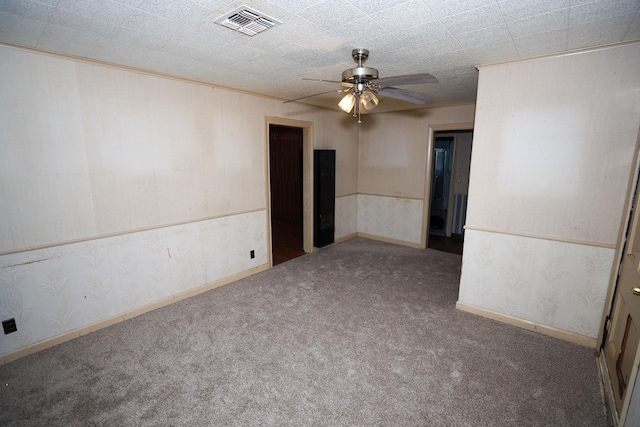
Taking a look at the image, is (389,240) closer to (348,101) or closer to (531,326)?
(531,326)

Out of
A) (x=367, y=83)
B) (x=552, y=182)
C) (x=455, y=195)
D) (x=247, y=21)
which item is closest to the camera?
(x=247, y=21)

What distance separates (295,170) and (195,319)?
456 centimetres

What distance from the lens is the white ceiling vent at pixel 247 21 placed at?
167cm

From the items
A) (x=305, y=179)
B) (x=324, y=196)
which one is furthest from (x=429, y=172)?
(x=305, y=179)

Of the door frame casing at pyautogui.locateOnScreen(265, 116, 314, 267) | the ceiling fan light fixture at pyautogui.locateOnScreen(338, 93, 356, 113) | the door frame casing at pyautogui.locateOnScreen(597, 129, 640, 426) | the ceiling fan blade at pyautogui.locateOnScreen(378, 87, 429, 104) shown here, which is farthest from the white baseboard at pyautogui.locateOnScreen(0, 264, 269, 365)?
the door frame casing at pyautogui.locateOnScreen(597, 129, 640, 426)

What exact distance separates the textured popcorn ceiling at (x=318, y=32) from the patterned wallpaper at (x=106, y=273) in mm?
1606

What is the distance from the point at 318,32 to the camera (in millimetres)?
1943

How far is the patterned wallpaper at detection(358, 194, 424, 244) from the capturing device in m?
5.24

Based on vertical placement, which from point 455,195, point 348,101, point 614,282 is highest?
point 348,101

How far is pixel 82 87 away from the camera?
2.48 m

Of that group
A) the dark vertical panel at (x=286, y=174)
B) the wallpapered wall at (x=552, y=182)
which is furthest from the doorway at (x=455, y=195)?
the dark vertical panel at (x=286, y=174)

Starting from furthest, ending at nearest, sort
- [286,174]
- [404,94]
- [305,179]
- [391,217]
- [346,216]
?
1. [286,174]
2. [346,216]
3. [391,217]
4. [305,179]
5. [404,94]

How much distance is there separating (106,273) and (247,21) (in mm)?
2467

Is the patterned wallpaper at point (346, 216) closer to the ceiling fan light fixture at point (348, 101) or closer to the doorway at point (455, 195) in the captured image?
the doorway at point (455, 195)
